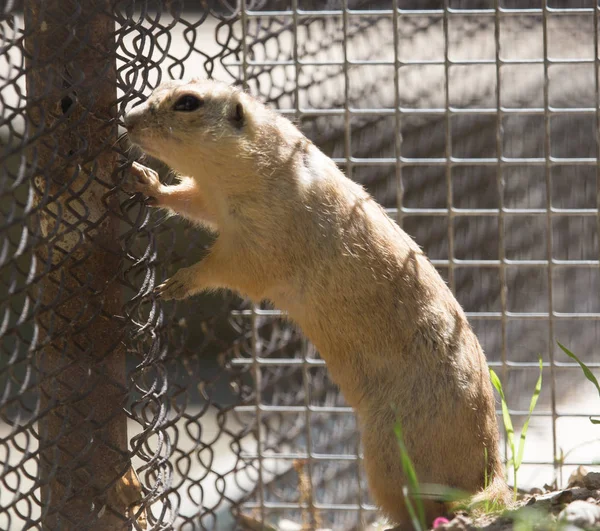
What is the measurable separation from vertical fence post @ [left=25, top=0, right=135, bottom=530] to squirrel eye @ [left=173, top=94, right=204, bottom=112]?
1.25 ft

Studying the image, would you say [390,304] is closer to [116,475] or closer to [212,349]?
[116,475]

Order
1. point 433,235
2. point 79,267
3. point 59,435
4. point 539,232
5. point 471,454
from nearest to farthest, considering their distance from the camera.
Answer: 1. point 59,435
2. point 79,267
3. point 471,454
4. point 433,235
5. point 539,232

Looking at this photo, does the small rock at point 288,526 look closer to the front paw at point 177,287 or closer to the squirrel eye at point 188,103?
the front paw at point 177,287

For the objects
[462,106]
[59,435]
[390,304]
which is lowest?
[59,435]

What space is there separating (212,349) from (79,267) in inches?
168

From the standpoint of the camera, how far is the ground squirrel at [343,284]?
336 cm

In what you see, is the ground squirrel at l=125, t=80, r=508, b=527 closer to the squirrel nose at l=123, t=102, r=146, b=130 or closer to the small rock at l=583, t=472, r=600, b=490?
the squirrel nose at l=123, t=102, r=146, b=130

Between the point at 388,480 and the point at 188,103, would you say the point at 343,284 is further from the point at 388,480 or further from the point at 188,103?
the point at 188,103

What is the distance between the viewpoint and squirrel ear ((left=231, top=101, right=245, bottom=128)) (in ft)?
11.3

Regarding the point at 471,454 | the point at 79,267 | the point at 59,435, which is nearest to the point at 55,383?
the point at 59,435

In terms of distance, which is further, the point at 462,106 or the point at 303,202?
the point at 462,106

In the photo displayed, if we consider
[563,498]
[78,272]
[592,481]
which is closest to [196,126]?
[78,272]

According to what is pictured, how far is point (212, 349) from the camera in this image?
7133 mm

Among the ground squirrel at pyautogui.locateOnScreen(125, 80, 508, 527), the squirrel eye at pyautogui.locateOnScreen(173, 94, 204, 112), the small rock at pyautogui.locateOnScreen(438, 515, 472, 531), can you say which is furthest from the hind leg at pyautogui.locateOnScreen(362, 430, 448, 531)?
the squirrel eye at pyautogui.locateOnScreen(173, 94, 204, 112)
